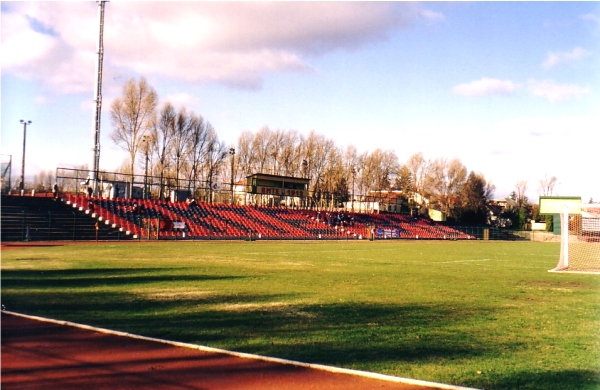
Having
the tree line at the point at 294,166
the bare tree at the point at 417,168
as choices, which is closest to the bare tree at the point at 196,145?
the tree line at the point at 294,166

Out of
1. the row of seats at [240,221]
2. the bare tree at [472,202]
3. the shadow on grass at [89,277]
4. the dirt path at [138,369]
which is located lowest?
the shadow on grass at [89,277]

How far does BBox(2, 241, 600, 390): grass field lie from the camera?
7.11m

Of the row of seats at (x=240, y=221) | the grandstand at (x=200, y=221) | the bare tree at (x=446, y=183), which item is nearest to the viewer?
the grandstand at (x=200, y=221)

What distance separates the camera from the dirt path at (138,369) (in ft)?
20.3

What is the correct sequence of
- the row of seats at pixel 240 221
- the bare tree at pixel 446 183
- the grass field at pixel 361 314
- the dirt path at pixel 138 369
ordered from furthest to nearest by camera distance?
the bare tree at pixel 446 183 < the row of seats at pixel 240 221 < the grass field at pixel 361 314 < the dirt path at pixel 138 369

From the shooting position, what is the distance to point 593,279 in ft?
61.1

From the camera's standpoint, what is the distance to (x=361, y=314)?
416 inches

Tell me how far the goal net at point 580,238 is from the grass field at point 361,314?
4.73 m

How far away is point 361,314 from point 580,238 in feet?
78.3

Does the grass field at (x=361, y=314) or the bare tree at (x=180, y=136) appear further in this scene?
the bare tree at (x=180, y=136)

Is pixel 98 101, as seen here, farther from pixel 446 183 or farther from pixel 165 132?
pixel 446 183

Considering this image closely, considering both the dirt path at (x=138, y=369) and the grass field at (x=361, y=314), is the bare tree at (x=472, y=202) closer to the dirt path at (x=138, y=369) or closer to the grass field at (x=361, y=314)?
the grass field at (x=361, y=314)

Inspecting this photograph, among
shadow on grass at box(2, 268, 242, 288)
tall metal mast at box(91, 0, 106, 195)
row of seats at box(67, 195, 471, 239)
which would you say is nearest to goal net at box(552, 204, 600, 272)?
shadow on grass at box(2, 268, 242, 288)

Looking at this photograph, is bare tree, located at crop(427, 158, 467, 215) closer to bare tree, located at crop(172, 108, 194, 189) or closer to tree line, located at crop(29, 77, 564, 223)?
tree line, located at crop(29, 77, 564, 223)
